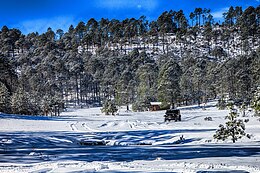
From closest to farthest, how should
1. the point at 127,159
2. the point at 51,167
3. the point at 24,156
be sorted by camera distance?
the point at 51,167 < the point at 127,159 < the point at 24,156

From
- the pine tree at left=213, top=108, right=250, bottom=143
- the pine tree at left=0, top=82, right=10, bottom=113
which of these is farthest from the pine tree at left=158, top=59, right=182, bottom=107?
the pine tree at left=213, top=108, right=250, bottom=143

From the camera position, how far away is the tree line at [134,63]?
6338 centimetres

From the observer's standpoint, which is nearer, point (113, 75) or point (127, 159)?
point (127, 159)

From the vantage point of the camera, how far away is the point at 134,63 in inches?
3927

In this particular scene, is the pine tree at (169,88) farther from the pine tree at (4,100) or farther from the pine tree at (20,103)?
the pine tree at (4,100)

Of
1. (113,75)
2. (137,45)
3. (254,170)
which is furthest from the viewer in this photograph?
(137,45)

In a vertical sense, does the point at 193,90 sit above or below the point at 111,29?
below

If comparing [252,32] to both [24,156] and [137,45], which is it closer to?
[137,45]

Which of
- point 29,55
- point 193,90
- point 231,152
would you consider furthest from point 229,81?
point 29,55

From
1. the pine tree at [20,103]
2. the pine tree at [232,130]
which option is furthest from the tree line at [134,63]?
the pine tree at [232,130]

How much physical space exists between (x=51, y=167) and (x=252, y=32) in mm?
127244

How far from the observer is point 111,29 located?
136 meters

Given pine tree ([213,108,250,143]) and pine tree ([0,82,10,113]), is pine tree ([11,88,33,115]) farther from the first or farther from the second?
pine tree ([213,108,250,143])

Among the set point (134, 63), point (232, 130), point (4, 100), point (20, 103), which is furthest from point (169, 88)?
point (232, 130)
